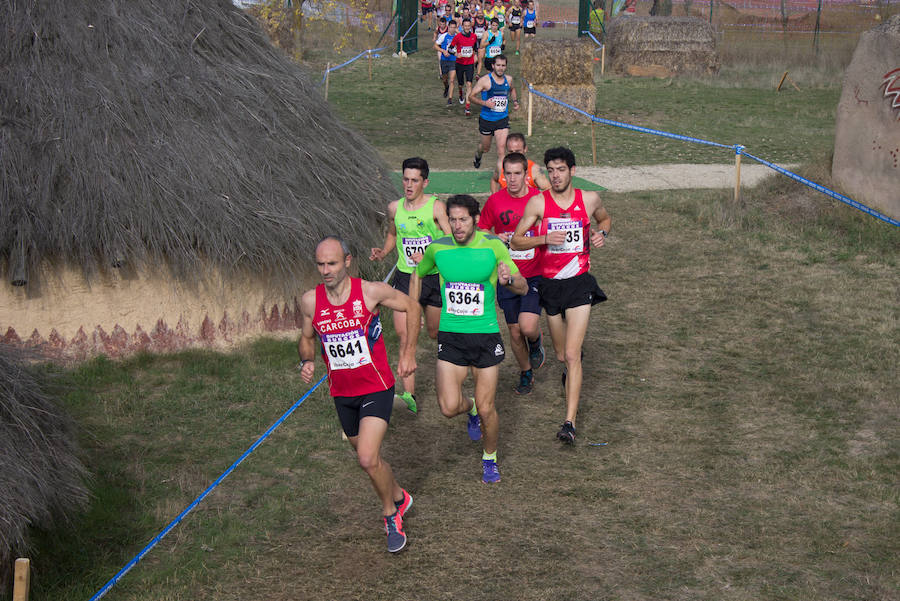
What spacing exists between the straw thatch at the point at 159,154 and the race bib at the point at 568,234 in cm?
262

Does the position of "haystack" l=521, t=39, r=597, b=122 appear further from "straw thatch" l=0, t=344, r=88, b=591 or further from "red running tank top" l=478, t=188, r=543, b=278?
"straw thatch" l=0, t=344, r=88, b=591

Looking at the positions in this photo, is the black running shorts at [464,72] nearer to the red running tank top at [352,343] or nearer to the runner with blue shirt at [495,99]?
the runner with blue shirt at [495,99]

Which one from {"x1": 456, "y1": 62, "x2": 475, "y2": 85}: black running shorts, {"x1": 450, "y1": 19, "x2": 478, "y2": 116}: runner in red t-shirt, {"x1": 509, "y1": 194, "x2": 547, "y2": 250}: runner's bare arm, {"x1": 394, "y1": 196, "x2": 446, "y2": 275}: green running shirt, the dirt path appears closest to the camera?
{"x1": 509, "y1": 194, "x2": 547, "y2": 250}: runner's bare arm

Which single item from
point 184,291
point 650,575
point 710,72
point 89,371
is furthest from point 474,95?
point 710,72

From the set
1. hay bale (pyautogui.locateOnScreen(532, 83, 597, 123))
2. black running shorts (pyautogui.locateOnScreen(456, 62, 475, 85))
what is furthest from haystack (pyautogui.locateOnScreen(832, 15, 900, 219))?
black running shorts (pyautogui.locateOnScreen(456, 62, 475, 85))

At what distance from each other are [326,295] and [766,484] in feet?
10.5

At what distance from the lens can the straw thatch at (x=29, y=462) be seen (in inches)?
196

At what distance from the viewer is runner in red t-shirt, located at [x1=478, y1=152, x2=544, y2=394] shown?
7816mm

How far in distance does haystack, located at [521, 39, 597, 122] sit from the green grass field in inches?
399

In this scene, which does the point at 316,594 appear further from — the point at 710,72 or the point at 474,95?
the point at 710,72

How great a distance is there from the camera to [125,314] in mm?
A: 8727

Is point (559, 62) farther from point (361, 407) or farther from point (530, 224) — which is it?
point (361, 407)

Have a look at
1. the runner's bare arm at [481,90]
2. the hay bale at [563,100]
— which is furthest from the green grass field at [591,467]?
the hay bale at [563,100]

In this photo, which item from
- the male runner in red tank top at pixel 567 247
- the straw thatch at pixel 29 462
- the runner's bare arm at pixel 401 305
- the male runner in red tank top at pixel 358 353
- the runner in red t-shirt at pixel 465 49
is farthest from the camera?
the runner in red t-shirt at pixel 465 49
